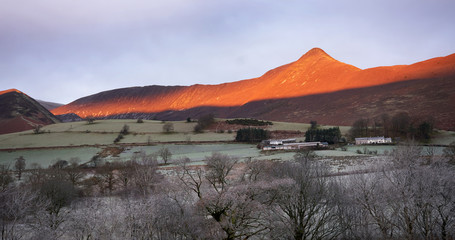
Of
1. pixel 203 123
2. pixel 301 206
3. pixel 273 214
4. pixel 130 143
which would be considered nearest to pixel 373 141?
pixel 203 123

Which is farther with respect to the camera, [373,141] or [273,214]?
[373,141]

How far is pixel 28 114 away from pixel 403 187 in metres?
170

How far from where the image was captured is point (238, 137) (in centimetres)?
8269

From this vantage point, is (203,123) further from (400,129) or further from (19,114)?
(19,114)

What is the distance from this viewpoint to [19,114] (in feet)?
468

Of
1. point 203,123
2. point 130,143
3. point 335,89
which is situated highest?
point 335,89

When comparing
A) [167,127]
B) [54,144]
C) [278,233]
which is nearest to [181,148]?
[167,127]

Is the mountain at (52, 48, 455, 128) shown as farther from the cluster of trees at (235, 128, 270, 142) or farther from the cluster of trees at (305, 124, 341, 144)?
the cluster of trees at (235, 128, 270, 142)

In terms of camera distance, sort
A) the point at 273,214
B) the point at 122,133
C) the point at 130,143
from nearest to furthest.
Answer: the point at 273,214 → the point at 130,143 → the point at 122,133

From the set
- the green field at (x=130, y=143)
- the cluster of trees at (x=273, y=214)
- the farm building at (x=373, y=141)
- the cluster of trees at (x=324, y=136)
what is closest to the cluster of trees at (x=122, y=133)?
the green field at (x=130, y=143)

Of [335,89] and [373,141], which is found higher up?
[335,89]

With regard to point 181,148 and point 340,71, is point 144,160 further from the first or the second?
point 340,71

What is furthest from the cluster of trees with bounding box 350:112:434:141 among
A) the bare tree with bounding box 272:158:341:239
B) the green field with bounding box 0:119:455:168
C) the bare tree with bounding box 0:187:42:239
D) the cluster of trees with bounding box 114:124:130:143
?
the bare tree with bounding box 0:187:42:239

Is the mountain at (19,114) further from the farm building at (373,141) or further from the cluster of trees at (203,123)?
the farm building at (373,141)
